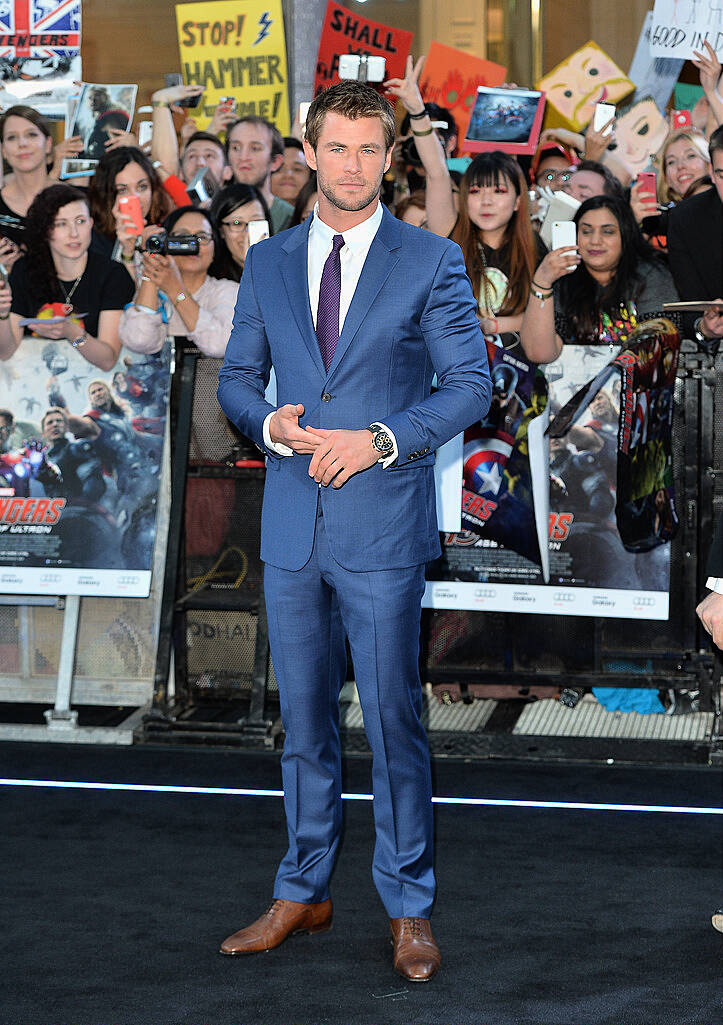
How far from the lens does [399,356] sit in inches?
119

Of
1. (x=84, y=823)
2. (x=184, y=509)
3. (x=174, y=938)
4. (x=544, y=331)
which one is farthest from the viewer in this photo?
(x=184, y=509)

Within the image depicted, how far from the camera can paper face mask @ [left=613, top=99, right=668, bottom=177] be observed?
576 cm

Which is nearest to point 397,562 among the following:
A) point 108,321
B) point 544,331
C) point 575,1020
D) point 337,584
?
point 337,584

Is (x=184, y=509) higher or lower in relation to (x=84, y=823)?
higher

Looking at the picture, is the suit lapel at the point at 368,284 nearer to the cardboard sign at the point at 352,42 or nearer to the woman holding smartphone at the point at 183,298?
the woman holding smartphone at the point at 183,298

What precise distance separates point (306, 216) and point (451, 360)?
6.60 ft

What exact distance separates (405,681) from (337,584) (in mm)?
285

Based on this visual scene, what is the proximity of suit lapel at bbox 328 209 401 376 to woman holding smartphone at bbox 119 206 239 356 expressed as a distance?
220 cm

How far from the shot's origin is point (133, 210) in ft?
17.4

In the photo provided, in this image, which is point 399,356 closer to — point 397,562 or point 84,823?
point 397,562

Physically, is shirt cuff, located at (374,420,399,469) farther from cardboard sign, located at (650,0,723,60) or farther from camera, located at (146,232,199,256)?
cardboard sign, located at (650,0,723,60)

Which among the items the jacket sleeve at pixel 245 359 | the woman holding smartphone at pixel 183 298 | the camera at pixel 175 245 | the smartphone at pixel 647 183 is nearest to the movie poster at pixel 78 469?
the woman holding smartphone at pixel 183 298

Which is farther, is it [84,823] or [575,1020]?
[84,823]

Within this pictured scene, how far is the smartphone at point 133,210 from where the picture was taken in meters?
5.28
